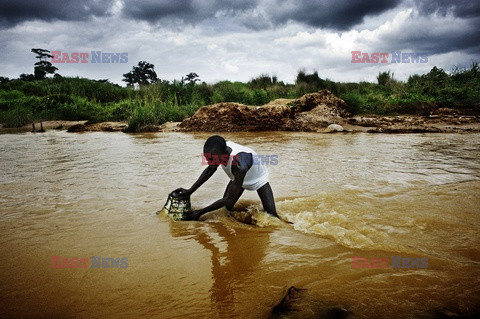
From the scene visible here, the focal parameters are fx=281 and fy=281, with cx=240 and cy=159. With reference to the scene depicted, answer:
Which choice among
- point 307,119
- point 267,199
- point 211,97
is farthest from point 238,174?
point 211,97

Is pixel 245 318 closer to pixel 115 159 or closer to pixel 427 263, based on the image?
pixel 427 263

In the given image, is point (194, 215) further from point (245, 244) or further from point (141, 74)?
point (141, 74)

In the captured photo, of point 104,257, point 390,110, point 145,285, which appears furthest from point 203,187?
point 390,110

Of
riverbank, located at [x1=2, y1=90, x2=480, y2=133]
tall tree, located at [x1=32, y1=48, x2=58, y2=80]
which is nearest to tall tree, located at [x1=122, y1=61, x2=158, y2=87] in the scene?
tall tree, located at [x1=32, y1=48, x2=58, y2=80]

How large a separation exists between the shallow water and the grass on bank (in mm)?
8604

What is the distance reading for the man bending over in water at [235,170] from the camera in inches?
102

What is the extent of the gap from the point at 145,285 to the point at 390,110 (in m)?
13.3

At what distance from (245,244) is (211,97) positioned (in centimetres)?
1324

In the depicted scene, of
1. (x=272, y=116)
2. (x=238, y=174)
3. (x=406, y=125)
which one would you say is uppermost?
(x=272, y=116)

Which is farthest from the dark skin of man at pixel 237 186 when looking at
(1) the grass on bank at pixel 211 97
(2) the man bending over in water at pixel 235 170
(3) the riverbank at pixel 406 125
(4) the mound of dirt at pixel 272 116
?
(1) the grass on bank at pixel 211 97

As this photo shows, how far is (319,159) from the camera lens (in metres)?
5.73

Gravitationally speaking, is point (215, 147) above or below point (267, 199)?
above

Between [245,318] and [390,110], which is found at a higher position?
[390,110]

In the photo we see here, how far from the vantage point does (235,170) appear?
266 cm
